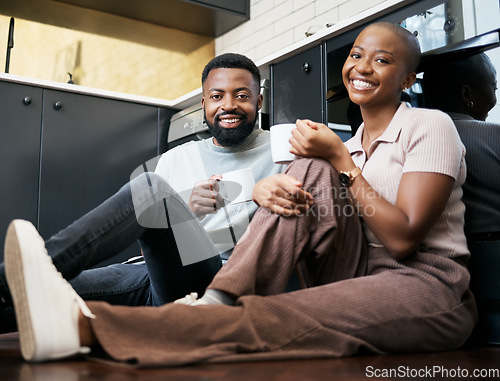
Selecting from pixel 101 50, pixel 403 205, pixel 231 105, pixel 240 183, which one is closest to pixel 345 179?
pixel 403 205

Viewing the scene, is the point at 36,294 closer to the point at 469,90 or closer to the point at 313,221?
the point at 313,221

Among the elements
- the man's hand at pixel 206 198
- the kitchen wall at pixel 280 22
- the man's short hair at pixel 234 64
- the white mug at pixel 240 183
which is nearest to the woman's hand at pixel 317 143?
the white mug at pixel 240 183

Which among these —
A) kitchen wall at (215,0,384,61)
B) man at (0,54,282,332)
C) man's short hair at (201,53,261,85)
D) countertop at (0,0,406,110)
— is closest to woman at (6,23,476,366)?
man at (0,54,282,332)

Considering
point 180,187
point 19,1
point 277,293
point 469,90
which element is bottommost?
Result: point 277,293

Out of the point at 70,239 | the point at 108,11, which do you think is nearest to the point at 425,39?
the point at 70,239

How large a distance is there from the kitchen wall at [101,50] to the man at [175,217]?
153 cm

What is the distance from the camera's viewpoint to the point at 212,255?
1.37 m

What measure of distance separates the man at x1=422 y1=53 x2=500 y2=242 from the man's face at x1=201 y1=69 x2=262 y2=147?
567mm

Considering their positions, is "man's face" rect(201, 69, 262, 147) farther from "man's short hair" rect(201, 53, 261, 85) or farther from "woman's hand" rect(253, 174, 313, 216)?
"woman's hand" rect(253, 174, 313, 216)

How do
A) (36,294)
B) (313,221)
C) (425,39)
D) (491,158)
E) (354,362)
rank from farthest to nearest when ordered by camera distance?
(425,39), (491,158), (313,221), (354,362), (36,294)

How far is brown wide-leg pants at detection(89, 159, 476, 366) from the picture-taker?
820mm

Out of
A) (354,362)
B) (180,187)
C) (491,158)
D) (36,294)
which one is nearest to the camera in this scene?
(36,294)

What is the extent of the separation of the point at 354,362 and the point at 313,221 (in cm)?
27

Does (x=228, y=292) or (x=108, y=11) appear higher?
(x=108, y=11)
